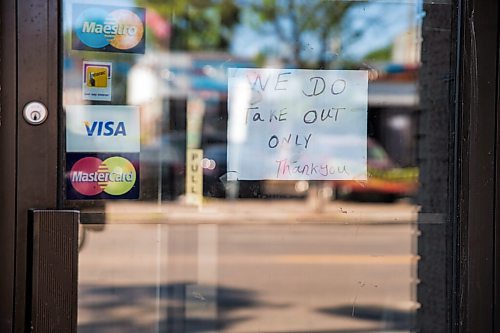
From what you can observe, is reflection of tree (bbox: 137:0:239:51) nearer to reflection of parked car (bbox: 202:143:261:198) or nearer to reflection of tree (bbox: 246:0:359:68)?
reflection of tree (bbox: 246:0:359:68)

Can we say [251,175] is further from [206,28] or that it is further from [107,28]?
[206,28]

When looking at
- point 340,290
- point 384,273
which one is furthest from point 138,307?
point 384,273

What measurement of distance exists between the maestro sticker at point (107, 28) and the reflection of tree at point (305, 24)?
0.77 m

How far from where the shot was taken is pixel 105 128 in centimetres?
229

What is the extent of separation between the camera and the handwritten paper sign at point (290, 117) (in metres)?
2.40

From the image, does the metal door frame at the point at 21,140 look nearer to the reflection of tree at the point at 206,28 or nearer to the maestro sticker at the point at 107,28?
the maestro sticker at the point at 107,28

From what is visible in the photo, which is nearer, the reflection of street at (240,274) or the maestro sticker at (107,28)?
the maestro sticker at (107,28)

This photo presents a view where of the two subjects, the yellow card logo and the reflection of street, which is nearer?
the yellow card logo

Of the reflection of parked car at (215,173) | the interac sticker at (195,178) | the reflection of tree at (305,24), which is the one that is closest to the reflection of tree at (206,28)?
the reflection of tree at (305,24)

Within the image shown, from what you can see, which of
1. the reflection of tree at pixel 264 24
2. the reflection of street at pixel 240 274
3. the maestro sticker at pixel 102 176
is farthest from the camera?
the reflection of tree at pixel 264 24

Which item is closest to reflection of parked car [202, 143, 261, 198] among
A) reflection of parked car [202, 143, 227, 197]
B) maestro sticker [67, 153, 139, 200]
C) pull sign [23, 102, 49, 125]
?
reflection of parked car [202, 143, 227, 197]

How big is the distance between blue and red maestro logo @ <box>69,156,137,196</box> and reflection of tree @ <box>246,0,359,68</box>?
905 mm

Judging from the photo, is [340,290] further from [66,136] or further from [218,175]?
[66,136]

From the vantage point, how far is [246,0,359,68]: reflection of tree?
4.50 metres
